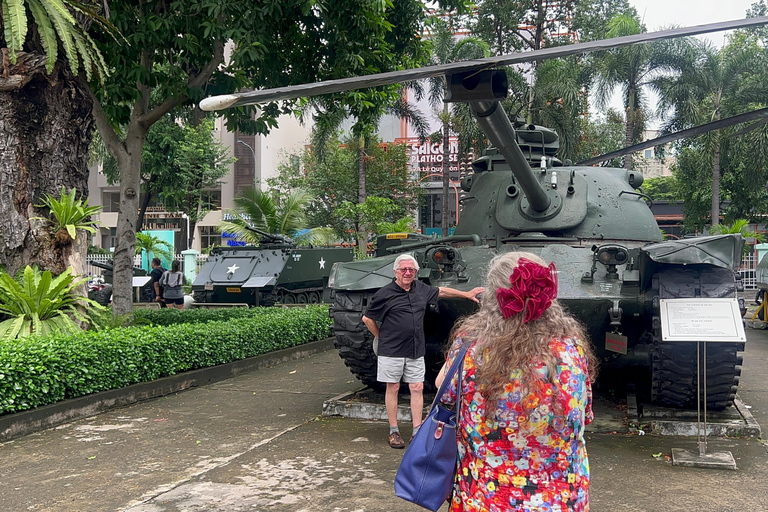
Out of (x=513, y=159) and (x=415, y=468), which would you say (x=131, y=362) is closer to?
(x=513, y=159)

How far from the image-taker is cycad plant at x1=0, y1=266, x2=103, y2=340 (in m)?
7.96

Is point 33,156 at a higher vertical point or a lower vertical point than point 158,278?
higher

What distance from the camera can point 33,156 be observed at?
29.6 feet

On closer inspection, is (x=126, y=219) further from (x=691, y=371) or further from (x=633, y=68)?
(x=633, y=68)

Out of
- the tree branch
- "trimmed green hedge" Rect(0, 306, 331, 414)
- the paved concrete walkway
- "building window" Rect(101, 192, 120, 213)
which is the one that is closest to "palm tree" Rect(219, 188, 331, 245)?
the tree branch

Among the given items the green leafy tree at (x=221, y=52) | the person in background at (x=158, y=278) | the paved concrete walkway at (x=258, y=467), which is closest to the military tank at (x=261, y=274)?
the person in background at (x=158, y=278)

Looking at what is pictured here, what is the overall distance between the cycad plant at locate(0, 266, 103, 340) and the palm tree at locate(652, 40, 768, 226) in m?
20.9

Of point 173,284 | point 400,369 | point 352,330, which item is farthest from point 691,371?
point 173,284

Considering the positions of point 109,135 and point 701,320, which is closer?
point 701,320

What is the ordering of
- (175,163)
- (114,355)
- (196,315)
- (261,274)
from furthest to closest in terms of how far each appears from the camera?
(175,163) → (261,274) → (196,315) → (114,355)

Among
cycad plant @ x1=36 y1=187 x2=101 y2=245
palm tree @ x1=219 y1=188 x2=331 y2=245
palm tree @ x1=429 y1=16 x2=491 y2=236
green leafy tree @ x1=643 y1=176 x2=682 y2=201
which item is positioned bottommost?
cycad plant @ x1=36 y1=187 x2=101 y2=245

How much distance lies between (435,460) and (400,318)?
3.49 m

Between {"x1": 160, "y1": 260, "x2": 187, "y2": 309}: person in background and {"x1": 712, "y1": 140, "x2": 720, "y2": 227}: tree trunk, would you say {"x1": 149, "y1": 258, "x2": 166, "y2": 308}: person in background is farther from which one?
{"x1": 712, "y1": 140, "x2": 720, "y2": 227}: tree trunk

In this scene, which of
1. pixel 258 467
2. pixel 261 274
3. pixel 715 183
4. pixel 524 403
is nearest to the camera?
pixel 524 403
